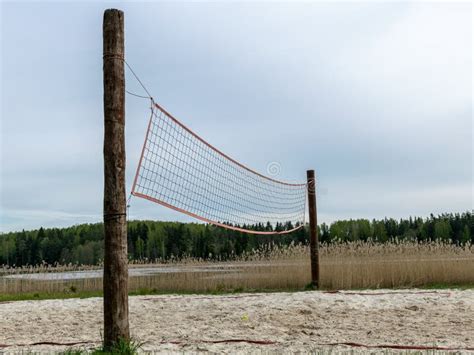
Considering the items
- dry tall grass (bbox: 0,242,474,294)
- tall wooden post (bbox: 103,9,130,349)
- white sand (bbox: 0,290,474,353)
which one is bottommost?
white sand (bbox: 0,290,474,353)

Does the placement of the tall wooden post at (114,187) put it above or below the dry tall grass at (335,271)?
above

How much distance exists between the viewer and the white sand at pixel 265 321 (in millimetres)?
5492

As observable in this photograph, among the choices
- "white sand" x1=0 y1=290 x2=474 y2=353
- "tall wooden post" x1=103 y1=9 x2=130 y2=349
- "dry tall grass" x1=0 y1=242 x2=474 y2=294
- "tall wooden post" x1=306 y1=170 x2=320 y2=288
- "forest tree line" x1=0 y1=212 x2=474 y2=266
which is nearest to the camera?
"tall wooden post" x1=103 y1=9 x2=130 y2=349

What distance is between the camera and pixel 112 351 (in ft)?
15.0

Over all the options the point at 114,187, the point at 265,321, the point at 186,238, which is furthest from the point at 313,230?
the point at 186,238

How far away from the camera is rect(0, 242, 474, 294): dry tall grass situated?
1081 centimetres

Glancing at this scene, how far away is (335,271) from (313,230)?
3.31 feet

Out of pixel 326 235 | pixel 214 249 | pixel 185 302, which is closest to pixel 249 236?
pixel 214 249

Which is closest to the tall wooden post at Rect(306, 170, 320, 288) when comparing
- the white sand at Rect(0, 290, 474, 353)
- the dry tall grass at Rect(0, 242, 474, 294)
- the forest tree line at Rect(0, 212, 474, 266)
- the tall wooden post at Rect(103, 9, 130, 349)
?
the dry tall grass at Rect(0, 242, 474, 294)

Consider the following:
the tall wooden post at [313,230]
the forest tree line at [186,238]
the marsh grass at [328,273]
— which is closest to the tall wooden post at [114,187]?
the tall wooden post at [313,230]

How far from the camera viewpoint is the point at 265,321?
640 centimetres

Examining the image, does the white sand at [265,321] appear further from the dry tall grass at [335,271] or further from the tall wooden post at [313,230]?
the dry tall grass at [335,271]

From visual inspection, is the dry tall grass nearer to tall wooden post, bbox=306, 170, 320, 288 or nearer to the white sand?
tall wooden post, bbox=306, 170, 320, 288

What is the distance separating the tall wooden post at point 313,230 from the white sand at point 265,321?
6.29 ft
